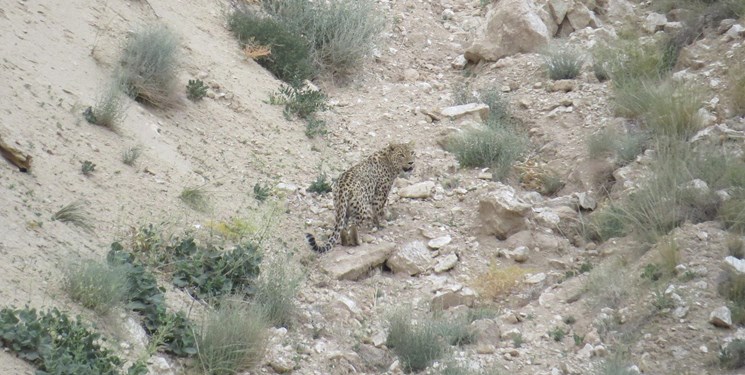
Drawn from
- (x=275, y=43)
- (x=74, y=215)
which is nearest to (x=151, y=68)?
(x=275, y=43)

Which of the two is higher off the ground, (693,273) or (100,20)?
(693,273)

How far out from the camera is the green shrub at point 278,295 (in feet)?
28.4

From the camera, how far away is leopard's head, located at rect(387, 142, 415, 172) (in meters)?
11.3

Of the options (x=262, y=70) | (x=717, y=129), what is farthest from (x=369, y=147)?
(x=717, y=129)

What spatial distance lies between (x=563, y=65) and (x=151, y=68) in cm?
536

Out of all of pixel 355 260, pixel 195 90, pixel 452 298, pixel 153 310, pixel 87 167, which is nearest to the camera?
pixel 153 310

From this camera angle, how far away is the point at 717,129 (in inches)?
436

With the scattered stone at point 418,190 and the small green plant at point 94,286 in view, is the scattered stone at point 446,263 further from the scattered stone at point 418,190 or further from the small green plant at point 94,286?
the small green plant at point 94,286

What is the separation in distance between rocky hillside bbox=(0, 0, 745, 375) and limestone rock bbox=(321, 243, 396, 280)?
0.10 ft

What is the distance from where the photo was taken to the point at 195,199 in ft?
32.7

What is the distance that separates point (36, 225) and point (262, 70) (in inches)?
223

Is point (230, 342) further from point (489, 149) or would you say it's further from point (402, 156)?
point (489, 149)

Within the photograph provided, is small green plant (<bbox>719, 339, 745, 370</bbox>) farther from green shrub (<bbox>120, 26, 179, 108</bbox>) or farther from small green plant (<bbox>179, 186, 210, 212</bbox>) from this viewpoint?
green shrub (<bbox>120, 26, 179, 108</bbox>)

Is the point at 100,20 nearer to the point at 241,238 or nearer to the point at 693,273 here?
the point at 241,238
